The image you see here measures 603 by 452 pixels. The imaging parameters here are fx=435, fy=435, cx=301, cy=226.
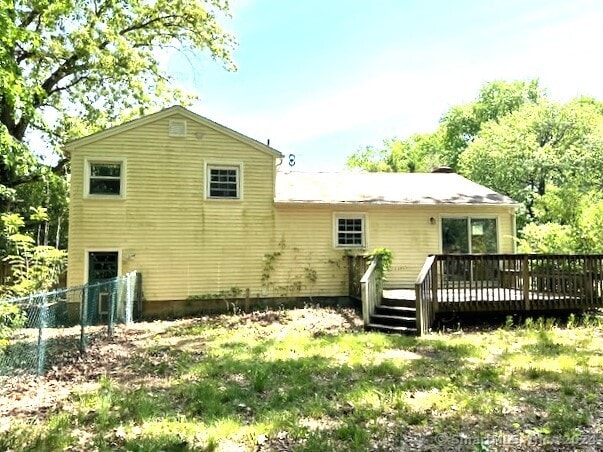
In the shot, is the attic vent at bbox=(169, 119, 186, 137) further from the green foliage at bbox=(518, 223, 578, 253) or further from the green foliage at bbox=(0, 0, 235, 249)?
the green foliage at bbox=(518, 223, 578, 253)

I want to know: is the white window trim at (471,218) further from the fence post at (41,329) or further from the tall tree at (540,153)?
the tall tree at (540,153)

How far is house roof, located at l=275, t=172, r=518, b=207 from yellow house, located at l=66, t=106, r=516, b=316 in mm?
101

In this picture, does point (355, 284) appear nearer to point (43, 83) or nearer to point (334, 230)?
point (334, 230)

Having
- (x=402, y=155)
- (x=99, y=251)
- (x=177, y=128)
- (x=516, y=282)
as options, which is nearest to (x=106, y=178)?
(x=99, y=251)

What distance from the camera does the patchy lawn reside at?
164 inches

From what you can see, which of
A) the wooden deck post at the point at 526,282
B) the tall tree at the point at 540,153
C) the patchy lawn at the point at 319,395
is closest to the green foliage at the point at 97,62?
the patchy lawn at the point at 319,395

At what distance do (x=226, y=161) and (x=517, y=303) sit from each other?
881 centimetres

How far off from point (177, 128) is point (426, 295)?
28.0 feet

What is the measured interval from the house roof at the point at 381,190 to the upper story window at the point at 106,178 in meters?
4.62

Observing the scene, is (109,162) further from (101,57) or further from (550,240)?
(550,240)

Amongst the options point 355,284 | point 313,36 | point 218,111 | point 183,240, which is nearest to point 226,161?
point 183,240

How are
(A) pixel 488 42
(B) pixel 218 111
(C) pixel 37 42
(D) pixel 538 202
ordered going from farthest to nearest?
1. (B) pixel 218 111
2. (D) pixel 538 202
3. (A) pixel 488 42
4. (C) pixel 37 42

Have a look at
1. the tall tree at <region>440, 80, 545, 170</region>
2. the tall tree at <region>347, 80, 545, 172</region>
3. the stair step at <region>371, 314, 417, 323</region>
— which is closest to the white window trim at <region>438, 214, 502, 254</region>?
the stair step at <region>371, 314, 417, 323</region>

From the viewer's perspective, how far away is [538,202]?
1861 cm
